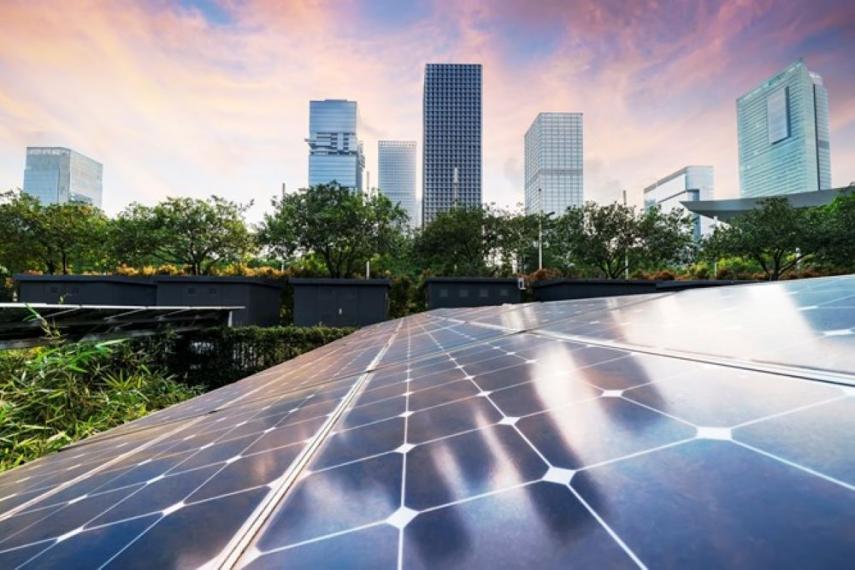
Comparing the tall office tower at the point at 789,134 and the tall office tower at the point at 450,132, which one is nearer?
the tall office tower at the point at 789,134

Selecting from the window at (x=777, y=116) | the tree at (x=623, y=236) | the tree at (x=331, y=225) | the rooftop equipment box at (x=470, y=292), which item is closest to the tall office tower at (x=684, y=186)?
the window at (x=777, y=116)

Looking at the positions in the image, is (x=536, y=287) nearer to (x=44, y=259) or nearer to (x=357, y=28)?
(x=357, y=28)

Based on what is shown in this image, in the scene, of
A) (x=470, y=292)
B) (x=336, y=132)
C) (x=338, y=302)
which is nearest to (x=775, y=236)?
(x=470, y=292)

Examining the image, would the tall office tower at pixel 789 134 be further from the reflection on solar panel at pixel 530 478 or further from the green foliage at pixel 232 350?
the reflection on solar panel at pixel 530 478

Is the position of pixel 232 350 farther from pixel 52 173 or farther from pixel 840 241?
pixel 52 173

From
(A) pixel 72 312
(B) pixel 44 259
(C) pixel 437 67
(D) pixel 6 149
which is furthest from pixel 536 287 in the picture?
(C) pixel 437 67

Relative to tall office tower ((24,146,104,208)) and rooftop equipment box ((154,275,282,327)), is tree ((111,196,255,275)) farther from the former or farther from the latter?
tall office tower ((24,146,104,208))
